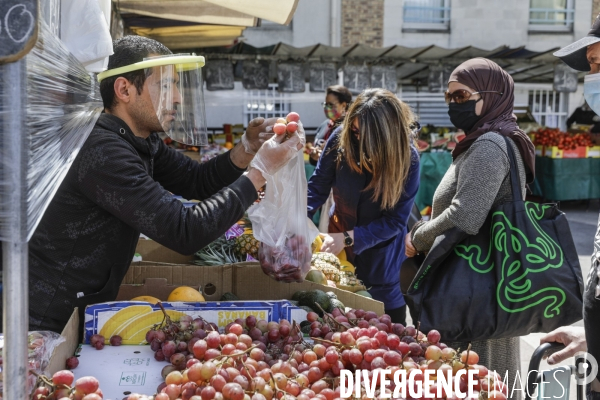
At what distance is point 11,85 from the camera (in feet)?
3.93

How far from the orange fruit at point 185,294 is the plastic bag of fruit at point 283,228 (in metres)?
0.29

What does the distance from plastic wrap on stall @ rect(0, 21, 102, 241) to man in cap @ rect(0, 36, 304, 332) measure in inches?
9.3

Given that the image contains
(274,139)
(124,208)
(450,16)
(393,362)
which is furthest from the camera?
(450,16)

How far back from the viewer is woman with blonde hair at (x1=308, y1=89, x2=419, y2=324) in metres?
3.58

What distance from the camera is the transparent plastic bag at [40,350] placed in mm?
1618

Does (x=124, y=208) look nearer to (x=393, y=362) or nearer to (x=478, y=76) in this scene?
(x=393, y=362)

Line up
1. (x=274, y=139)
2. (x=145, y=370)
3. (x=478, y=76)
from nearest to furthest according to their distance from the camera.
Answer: (x=145, y=370), (x=274, y=139), (x=478, y=76)

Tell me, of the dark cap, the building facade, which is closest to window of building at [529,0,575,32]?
the building facade

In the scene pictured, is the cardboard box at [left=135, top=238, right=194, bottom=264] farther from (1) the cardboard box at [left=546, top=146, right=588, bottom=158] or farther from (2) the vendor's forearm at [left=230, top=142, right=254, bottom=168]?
(1) the cardboard box at [left=546, top=146, right=588, bottom=158]

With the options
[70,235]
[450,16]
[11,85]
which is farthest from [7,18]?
[450,16]

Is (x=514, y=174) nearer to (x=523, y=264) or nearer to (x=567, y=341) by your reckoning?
(x=523, y=264)

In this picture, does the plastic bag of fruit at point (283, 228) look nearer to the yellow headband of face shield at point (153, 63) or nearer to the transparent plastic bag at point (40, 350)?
the yellow headband of face shield at point (153, 63)

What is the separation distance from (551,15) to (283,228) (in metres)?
16.8

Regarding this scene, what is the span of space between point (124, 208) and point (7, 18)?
37.7 inches
